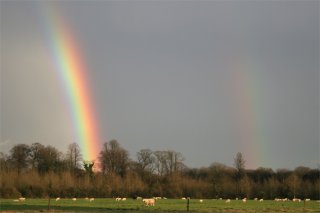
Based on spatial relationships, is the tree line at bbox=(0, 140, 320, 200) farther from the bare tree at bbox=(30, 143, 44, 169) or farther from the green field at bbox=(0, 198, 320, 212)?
the green field at bbox=(0, 198, 320, 212)

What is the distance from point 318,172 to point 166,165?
39450 millimetres

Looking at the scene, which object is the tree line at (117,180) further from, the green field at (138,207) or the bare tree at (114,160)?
the green field at (138,207)

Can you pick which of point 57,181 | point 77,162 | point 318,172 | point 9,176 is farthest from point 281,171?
point 9,176

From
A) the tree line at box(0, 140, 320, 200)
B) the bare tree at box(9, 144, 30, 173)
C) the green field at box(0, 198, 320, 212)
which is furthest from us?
the bare tree at box(9, 144, 30, 173)

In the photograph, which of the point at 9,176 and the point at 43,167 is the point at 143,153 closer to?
the point at 43,167

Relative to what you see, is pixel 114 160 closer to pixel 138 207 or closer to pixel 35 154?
pixel 35 154

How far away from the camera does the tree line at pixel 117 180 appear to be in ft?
308

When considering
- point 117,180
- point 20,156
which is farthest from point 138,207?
point 20,156

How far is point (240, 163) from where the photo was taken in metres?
126

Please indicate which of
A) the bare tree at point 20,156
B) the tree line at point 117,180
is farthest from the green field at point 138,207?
the bare tree at point 20,156

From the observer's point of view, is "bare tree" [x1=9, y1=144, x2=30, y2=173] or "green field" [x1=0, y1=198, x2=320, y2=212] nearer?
"green field" [x1=0, y1=198, x2=320, y2=212]

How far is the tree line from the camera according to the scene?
9375 cm

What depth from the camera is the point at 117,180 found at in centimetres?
10181

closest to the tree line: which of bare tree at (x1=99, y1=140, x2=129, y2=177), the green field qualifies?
bare tree at (x1=99, y1=140, x2=129, y2=177)
